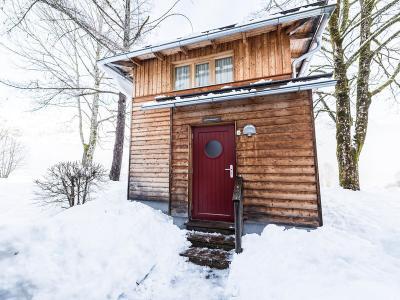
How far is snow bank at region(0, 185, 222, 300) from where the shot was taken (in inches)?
125

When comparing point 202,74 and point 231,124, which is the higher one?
point 202,74

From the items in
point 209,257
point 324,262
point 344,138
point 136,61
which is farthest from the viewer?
point 344,138

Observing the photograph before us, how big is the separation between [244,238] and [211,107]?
347 centimetres

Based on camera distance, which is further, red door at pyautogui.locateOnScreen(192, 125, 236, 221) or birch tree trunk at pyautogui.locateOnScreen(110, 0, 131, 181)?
birch tree trunk at pyautogui.locateOnScreen(110, 0, 131, 181)

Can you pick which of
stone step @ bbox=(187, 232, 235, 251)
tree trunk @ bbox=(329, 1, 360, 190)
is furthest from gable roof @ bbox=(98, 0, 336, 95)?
stone step @ bbox=(187, 232, 235, 251)

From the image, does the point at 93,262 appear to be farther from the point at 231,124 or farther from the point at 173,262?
the point at 231,124

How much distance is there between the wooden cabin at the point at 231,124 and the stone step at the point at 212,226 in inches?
6.9

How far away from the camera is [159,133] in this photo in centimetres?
713

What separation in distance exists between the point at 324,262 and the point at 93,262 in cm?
402

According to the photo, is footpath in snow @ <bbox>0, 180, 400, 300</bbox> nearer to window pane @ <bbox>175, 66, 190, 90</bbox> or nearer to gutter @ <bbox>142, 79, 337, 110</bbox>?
gutter @ <bbox>142, 79, 337, 110</bbox>

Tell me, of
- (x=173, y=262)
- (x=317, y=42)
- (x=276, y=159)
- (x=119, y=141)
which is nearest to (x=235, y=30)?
(x=317, y=42)

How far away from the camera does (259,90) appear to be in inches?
200

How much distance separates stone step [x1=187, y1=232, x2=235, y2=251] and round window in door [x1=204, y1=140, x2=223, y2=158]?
206 centimetres

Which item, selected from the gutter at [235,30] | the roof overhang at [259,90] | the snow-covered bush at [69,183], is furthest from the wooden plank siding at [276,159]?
the snow-covered bush at [69,183]
